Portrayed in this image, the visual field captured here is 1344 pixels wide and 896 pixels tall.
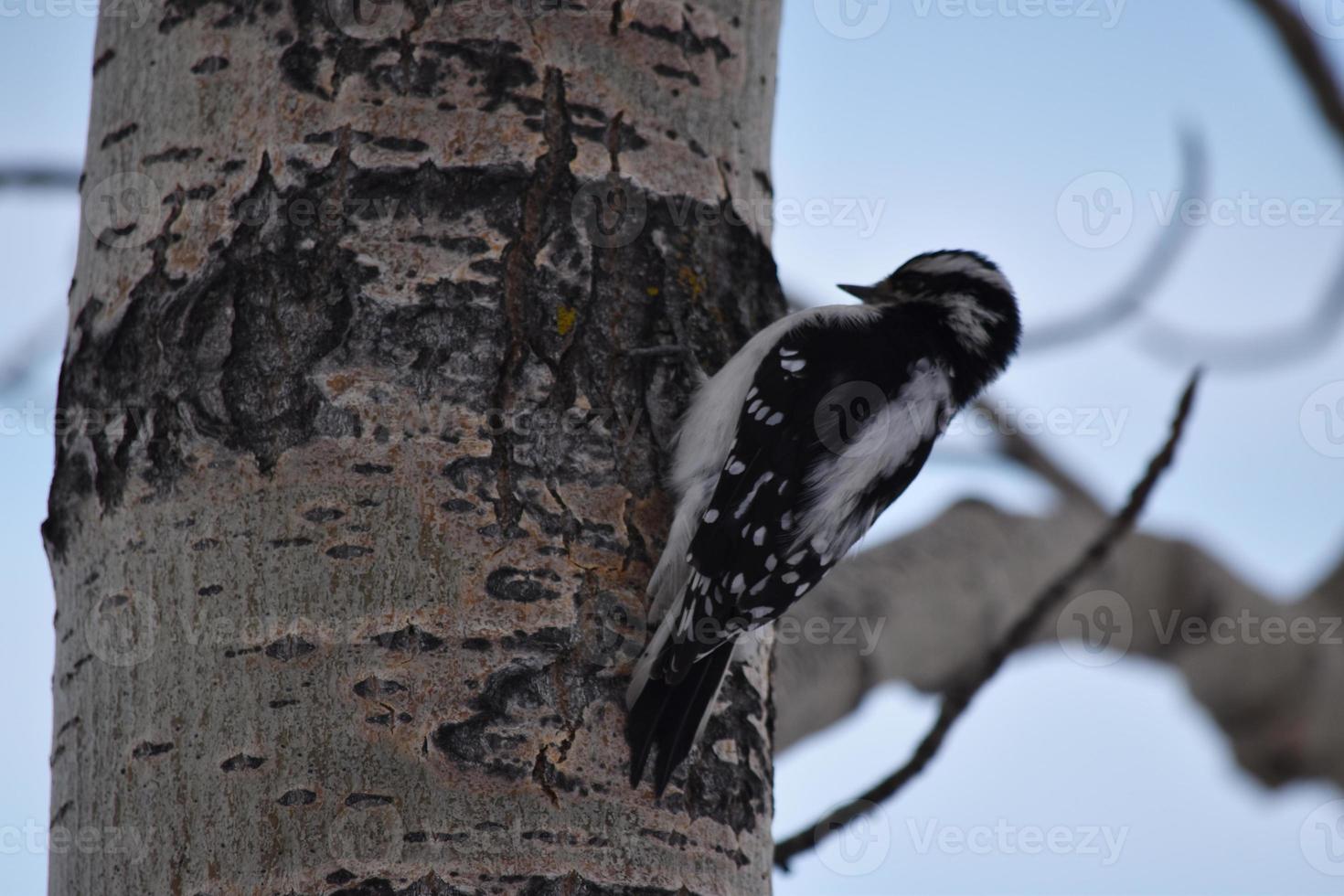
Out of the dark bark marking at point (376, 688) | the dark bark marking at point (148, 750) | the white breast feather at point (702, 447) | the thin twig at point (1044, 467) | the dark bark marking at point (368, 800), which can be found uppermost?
the thin twig at point (1044, 467)

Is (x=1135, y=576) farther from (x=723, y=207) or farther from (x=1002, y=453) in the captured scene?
(x=723, y=207)

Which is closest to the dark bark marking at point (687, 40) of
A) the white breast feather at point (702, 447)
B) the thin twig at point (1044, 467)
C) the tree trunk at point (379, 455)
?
the tree trunk at point (379, 455)

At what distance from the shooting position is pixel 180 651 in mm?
1890

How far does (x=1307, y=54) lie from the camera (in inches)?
132

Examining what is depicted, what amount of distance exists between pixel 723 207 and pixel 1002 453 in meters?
2.58

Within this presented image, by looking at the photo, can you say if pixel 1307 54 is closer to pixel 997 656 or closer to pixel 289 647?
pixel 997 656

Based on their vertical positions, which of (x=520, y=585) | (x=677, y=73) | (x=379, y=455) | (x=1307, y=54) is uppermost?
(x=1307, y=54)

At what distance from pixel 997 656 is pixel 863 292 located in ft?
3.82

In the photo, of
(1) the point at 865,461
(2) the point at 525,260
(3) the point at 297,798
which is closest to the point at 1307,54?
(1) the point at 865,461

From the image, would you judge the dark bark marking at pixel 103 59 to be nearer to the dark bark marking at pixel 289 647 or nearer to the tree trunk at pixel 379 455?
the tree trunk at pixel 379 455

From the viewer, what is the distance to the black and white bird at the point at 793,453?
2172 millimetres

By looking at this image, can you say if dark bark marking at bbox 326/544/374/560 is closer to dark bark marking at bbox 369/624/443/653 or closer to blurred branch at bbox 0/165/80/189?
dark bark marking at bbox 369/624/443/653

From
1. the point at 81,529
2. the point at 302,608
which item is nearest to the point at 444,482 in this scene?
the point at 302,608

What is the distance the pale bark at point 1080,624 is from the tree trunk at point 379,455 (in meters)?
1.25
